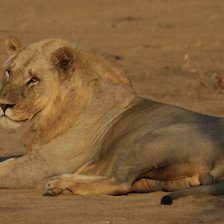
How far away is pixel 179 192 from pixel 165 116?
0.92 m

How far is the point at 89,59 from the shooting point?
24.9 feet

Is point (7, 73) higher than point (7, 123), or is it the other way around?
point (7, 73)

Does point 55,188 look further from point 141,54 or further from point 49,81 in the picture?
point 141,54

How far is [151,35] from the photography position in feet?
54.6

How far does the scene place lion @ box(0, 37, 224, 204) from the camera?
6.73 metres

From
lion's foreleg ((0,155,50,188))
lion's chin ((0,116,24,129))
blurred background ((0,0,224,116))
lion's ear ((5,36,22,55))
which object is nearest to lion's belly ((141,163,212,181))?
lion's foreleg ((0,155,50,188))

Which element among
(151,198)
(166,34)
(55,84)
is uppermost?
(55,84)

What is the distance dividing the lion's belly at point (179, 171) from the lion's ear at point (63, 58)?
115 cm

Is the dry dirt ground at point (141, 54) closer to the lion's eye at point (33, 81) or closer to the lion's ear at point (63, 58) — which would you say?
the lion's eye at point (33, 81)

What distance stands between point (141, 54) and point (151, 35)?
1.87m

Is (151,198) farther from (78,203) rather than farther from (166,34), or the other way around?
(166,34)

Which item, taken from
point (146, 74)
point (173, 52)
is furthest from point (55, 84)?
point (173, 52)

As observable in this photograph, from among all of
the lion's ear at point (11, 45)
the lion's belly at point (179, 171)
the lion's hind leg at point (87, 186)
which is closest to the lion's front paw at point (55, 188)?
the lion's hind leg at point (87, 186)

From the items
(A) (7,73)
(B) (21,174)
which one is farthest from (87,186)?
(A) (7,73)
